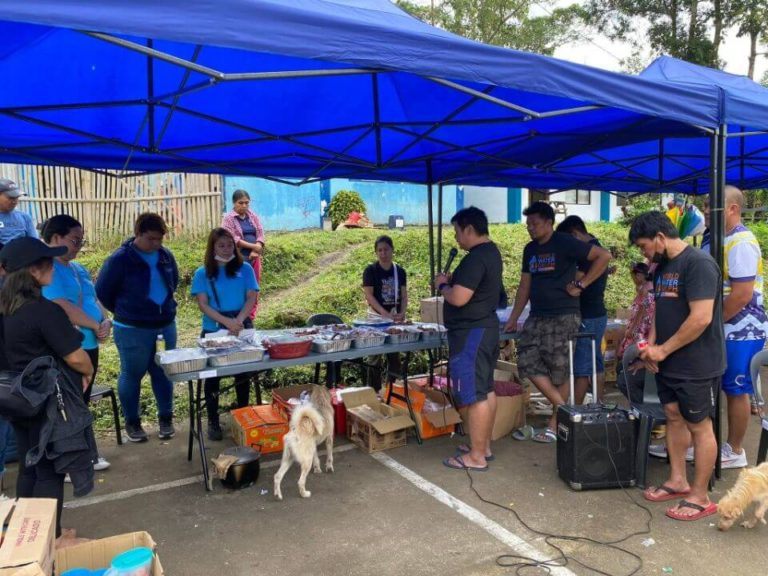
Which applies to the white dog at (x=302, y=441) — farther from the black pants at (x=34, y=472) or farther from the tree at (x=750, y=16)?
the tree at (x=750, y=16)

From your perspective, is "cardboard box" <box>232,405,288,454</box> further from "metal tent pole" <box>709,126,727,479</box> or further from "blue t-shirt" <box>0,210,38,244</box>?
"metal tent pole" <box>709,126,727,479</box>

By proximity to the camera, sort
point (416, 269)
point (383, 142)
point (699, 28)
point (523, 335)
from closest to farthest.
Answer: point (523, 335), point (383, 142), point (416, 269), point (699, 28)

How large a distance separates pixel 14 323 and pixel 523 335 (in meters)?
3.68

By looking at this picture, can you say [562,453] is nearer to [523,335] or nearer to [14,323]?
[523,335]

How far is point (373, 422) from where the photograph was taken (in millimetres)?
4758

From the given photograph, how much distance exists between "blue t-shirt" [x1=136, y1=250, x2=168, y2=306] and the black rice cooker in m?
1.42

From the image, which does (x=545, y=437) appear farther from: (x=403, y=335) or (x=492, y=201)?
(x=492, y=201)

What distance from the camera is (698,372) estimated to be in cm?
346

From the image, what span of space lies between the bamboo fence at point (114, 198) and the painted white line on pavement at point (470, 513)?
29.3 ft

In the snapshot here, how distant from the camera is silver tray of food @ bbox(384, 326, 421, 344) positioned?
4832 mm

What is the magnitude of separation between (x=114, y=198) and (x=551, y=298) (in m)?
10.2

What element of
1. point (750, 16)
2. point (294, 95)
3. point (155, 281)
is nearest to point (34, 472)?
point (155, 281)

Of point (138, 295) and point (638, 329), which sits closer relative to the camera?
point (138, 295)

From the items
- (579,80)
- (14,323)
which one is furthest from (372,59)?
(14,323)
